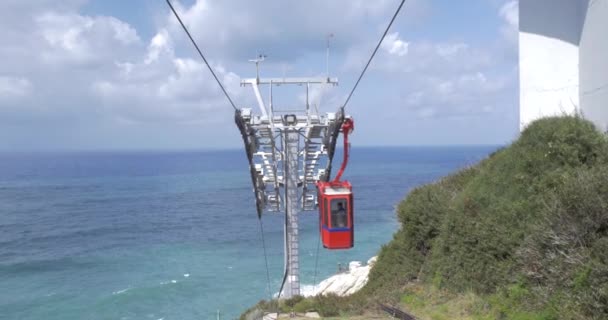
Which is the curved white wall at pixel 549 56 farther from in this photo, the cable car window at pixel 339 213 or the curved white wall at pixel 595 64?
the cable car window at pixel 339 213

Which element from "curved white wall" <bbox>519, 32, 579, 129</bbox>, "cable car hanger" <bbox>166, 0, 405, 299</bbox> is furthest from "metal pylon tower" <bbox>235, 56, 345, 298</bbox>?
"curved white wall" <bbox>519, 32, 579, 129</bbox>

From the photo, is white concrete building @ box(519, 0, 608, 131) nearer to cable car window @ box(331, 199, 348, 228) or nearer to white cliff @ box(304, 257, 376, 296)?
cable car window @ box(331, 199, 348, 228)

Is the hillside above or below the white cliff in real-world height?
above

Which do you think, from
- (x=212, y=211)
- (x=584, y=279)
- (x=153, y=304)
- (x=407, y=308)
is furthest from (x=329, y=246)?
(x=212, y=211)

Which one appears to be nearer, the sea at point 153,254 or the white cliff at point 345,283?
the white cliff at point 345,283

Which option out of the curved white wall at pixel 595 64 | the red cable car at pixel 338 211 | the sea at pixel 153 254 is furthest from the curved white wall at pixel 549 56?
the red cable car at pixel 338 211

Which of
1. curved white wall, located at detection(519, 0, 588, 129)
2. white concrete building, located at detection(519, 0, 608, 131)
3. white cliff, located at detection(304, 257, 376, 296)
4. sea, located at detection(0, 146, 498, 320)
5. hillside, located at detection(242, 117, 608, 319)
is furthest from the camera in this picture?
sea, located at detection(0, 146, 498, 320)
